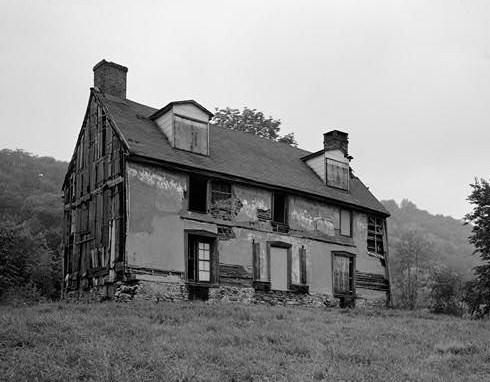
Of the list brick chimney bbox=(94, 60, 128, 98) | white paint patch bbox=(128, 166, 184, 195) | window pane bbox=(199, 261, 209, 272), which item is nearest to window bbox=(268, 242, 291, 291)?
window pane bbox=(199, 261, 209, 272)

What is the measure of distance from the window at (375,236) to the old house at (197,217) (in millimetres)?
175

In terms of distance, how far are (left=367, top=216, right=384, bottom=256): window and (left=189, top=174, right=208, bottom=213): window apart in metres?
10.1

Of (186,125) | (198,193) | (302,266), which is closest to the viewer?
(198,193)

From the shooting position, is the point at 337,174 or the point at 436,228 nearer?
the point at 337,174

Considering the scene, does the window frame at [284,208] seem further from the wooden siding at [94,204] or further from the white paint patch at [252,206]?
the wooden siding at [94,204]

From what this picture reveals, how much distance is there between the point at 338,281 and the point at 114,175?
1137 cm

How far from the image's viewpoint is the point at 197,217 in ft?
79.8

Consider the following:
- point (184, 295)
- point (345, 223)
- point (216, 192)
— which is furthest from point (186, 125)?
point (345, 223)

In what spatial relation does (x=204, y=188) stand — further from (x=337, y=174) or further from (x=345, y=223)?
(x=337, y=174)

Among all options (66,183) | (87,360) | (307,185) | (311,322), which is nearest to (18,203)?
(66,183)

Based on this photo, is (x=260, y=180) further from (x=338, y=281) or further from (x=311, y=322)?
(x=311, y=322)

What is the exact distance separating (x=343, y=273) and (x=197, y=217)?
28.0ft

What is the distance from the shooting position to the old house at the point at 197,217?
2297 centimetres

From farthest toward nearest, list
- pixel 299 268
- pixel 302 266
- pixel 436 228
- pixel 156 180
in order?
1. pixel 436 228
2. pixel 302 266
3. pixel 299 268
4. pixel 156 180
